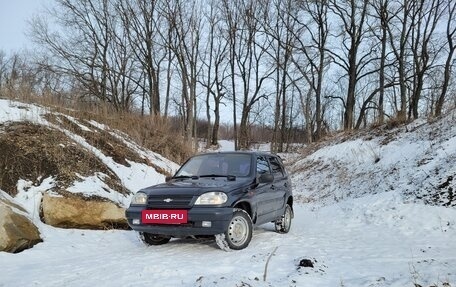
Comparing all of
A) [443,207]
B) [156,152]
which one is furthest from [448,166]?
[156,152]

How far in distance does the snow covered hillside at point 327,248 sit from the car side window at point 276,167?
1260mm

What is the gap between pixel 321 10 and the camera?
34.6 meters

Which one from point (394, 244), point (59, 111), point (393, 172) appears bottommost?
point (394, 244)

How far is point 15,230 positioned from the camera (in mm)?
7359

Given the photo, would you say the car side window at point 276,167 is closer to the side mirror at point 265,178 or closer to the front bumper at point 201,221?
the side mirror at point 265,178

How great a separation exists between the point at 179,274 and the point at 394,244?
410 cm

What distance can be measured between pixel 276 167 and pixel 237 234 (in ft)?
9.31

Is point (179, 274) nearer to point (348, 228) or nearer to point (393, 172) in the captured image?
point (348, 228)

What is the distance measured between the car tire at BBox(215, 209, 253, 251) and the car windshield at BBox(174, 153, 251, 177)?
3.49 feet

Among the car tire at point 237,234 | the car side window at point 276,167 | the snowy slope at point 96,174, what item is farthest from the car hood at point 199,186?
the snowy slope at point 96,174

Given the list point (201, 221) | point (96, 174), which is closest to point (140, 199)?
point (201, 221)

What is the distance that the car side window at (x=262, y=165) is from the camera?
8.51 metres

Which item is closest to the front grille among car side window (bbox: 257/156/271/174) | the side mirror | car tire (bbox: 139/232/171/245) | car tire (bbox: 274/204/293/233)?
car tire (bbox: 139/232/171/245)

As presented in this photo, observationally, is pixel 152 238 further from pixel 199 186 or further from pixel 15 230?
pixel 15 230
